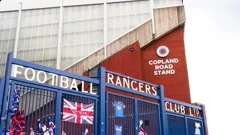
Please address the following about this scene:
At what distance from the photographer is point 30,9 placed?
36281 millimetres

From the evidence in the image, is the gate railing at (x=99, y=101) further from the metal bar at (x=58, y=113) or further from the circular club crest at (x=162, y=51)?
the circular club crest at (x=162, y=51)

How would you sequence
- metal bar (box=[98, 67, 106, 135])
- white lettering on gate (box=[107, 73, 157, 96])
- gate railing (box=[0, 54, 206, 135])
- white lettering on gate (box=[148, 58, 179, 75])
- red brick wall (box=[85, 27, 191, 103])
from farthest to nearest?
white lettering on gate (box=[148, 58, 179, 75]) → red brick wall (box=[85, 27, 191, 103]) → white lettering on gate (box=[107, 73, 157, 96]) → metal bar (box=[98, 67, 106, 135]) → gate railing (box=[0, 54, 206, 135])

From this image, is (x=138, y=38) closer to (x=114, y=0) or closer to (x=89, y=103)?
(x=114, y=0)

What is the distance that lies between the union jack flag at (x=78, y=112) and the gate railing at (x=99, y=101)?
0.19 feet

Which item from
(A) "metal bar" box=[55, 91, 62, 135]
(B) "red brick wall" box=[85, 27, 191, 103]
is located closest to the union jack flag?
(A) "metal bar" box=[55, 91, 62, 135]

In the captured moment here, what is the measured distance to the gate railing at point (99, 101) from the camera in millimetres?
8680

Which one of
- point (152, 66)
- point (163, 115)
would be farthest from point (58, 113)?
point (152, 66)

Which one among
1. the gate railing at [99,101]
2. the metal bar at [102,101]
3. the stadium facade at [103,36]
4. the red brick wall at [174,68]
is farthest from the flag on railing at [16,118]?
the red brick wall at [174,68]

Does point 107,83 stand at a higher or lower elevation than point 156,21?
lower

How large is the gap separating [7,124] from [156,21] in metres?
24.2

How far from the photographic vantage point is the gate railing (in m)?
8.68

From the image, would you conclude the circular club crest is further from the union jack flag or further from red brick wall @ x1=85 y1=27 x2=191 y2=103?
the union jack flag

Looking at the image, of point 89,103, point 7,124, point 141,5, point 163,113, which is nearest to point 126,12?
point 141,5

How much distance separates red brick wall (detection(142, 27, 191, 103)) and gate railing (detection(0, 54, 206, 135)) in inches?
462
